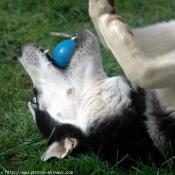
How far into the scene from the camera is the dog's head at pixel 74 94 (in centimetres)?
378

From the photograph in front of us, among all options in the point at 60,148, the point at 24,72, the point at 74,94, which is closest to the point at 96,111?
the point at 74,94

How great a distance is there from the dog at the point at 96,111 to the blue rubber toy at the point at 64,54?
4 centimetres

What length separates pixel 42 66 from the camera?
4.12 meters

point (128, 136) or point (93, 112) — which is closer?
point (128, 136)

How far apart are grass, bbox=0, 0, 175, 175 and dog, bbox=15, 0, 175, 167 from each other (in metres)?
0.13

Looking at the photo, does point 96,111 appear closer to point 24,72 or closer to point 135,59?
point 135,59

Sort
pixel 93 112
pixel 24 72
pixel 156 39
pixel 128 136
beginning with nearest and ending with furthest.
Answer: pixel 128 136
pixel 93 112
pixel 156 39
pixel 24 72

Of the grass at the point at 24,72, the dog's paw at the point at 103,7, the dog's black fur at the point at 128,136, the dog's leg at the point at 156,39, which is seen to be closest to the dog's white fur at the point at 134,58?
the dog's paw at the point at 103,7

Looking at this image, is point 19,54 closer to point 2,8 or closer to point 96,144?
point 96,144

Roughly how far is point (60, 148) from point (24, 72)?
6.43 ft

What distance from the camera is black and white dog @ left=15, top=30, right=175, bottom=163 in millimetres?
3652

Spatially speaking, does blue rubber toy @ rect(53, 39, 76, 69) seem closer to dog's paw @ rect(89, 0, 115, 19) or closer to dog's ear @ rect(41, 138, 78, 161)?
dog's paw @ rect(89, 0, 115, 19)

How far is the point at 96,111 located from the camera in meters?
3.78

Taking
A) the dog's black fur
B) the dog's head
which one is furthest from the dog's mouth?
the dog's black fur
